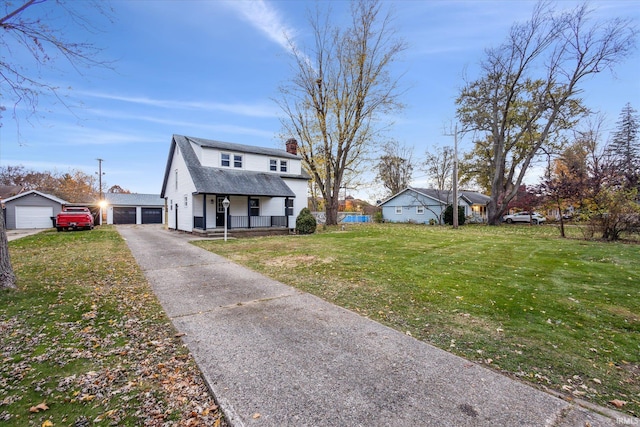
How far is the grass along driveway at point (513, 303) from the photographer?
2.89 metres

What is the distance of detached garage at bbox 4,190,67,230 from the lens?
23062 mm

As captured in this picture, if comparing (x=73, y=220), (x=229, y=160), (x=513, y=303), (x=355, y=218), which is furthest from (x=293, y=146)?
(x=513, y=303)

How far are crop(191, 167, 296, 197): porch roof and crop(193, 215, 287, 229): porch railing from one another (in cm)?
180

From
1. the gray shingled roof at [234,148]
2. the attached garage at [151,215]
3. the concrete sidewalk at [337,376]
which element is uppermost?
the gray shingled roof at [234,148]

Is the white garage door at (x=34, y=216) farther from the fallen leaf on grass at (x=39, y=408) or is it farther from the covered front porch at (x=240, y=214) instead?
the fallen leaf on grass at (x=39, y=408)

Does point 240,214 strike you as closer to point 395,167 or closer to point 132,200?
point 132,200

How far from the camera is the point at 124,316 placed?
425cm

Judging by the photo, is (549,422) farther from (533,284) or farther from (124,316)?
(124,316)

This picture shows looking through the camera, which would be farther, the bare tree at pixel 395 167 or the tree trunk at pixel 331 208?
the bare tree at pixel 395 167

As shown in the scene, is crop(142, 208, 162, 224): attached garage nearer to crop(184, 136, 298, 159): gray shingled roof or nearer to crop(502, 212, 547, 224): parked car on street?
crop(184, 136, 298, 159): gray shingled roof

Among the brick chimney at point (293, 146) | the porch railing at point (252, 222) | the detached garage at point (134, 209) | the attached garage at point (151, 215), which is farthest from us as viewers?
the attached garage at point (151, 215)

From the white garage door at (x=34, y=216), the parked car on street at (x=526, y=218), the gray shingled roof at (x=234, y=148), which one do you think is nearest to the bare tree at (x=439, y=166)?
the parked car on street at (x=526, y=218)

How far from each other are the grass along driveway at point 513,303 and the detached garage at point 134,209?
28.1 m

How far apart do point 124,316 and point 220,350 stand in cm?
219
